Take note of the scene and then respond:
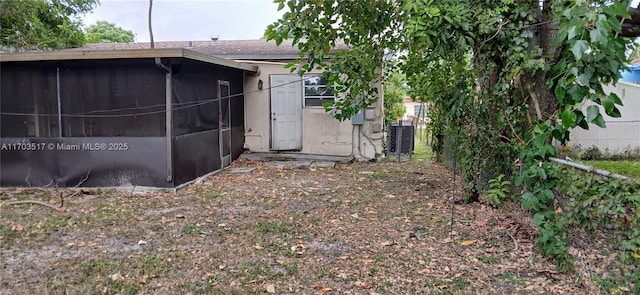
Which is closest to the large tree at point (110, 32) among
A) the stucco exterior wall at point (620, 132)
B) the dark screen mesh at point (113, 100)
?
the dark screen mesh at point (113, 100)

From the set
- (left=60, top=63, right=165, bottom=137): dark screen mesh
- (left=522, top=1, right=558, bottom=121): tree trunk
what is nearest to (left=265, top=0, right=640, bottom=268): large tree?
(left=522, top=1, right=558, bottom=121): tree trunk

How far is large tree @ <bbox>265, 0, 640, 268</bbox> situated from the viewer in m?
2.98

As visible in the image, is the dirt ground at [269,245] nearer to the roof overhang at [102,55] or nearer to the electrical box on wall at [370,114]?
the roof overhang at [102,55]

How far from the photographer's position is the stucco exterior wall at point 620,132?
34.6 ft

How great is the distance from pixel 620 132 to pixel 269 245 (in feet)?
33.7

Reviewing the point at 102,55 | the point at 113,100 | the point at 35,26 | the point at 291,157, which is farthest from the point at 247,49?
the point at 35,26

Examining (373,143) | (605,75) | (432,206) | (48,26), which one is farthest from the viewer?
(48,26)

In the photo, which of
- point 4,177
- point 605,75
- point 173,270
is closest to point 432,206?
point 605,75

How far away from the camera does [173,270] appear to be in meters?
3.67

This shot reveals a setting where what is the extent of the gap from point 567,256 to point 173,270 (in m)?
3.23

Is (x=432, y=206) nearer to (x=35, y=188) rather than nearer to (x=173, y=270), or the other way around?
(x=173, y=270)

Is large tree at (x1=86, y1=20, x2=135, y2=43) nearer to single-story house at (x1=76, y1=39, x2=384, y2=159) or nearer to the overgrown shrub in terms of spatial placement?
single-story house at (x1=76, y1=39, x2=384, y2=159)

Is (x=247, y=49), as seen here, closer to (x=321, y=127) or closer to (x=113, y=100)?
(x=321, y=127)

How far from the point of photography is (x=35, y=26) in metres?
11.0
